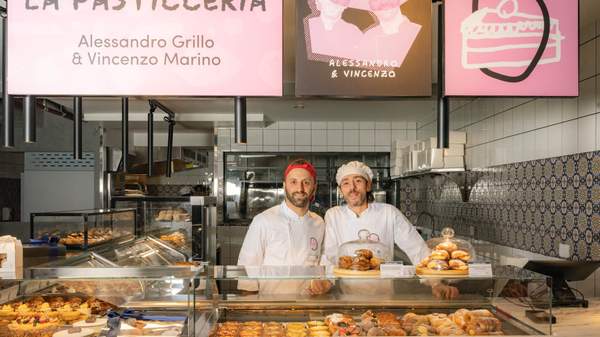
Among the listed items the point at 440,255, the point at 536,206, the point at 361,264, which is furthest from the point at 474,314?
the point at 536,206

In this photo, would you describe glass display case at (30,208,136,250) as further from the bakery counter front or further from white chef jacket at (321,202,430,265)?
the bakery counter front

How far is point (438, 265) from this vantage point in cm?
248

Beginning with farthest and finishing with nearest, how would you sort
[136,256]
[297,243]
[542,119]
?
[136,256] → [542,119] → [297,243]

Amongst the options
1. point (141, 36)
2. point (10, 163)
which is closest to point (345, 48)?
point (141, 36)

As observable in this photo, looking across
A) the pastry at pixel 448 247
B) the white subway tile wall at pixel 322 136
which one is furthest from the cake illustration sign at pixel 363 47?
the white subway tile wall at pixel 322 136

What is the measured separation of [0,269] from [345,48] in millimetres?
1890

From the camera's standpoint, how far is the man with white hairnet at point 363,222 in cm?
395

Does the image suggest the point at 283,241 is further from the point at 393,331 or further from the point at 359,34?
the point at 359,34

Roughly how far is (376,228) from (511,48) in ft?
5.93

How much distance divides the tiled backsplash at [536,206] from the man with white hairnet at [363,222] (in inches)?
44.4

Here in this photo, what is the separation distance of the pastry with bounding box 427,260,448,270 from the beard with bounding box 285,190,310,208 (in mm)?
1479

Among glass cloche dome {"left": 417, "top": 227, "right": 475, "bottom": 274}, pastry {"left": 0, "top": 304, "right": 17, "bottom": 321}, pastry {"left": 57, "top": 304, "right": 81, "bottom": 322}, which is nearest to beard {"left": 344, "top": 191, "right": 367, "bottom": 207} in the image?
glass cloche dome {"left": 417, "top": 227, "right": 475, "bottom": 274}

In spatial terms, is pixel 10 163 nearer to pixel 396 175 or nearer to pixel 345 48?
pixel 396 175

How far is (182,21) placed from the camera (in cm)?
251
